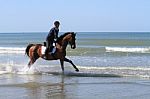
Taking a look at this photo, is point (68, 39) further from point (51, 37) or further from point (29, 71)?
point (29, 71)

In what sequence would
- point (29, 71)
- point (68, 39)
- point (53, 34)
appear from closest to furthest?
point (53, 34)
point (68, 39)
point (29, 71)

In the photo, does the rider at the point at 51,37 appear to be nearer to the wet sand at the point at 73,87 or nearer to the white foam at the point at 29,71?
the white foam at the point at 29,71

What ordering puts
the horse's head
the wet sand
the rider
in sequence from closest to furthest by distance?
the wet sand < the rider < the horse's head

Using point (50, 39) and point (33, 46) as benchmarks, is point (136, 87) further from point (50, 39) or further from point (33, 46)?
point (33, 46)

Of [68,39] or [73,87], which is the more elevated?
[68,39]

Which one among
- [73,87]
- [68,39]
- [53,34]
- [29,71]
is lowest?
[73,87]

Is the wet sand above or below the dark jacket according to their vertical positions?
below

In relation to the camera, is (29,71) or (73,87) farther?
(29,71)

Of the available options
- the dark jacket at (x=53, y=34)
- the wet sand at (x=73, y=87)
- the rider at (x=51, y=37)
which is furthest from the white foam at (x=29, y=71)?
the dark jacket at (x=53, y=34)

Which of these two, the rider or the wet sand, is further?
the rider

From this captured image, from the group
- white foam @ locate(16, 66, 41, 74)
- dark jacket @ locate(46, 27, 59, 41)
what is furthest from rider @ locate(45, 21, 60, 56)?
white foam @ locate(16, 66, 41, 74)

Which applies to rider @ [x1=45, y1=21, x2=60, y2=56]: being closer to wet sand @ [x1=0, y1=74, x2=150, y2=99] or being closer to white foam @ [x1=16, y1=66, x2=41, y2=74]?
white foam @ [x1=16, y1=66, x2=41, y2=74]

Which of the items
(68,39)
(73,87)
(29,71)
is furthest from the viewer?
(29,71)

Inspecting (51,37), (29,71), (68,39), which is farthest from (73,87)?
(29,71)
